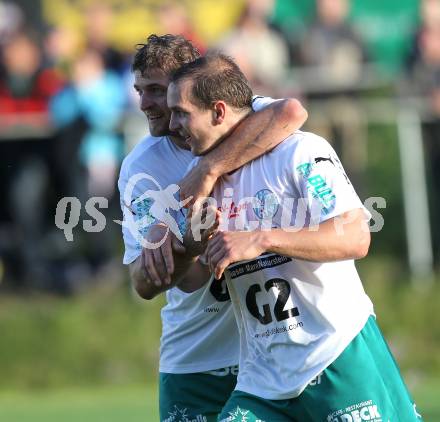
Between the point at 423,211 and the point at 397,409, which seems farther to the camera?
the point at 423,211

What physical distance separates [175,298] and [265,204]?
140cm

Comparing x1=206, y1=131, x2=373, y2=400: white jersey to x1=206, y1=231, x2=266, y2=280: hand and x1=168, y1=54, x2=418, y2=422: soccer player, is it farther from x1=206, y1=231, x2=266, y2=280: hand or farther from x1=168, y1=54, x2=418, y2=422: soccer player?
x1=206, y1=231, x2=266, y2=280: hand

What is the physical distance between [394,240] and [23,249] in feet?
14.0

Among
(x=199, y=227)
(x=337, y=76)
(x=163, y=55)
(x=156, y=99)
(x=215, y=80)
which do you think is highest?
(x=337, y=76)

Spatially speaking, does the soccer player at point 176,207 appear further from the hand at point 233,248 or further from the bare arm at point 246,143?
the hand at point 233,248

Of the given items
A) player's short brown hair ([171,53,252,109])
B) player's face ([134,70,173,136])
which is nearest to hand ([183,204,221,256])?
player's short brown hair ([171,53,252,109])

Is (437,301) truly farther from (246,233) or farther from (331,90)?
(246,233)

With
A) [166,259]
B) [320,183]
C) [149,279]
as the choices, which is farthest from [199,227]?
[320,183]

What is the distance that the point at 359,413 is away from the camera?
5145 mm

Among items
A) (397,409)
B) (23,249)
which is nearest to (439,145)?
(23,249)

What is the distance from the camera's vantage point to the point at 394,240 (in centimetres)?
1421

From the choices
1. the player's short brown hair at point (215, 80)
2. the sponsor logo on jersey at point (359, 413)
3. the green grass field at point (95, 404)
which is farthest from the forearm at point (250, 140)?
the green grass field at point (95, 404)

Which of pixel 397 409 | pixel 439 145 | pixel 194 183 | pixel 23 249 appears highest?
pixel 439 145

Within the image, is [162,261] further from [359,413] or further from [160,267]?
[359,413]
